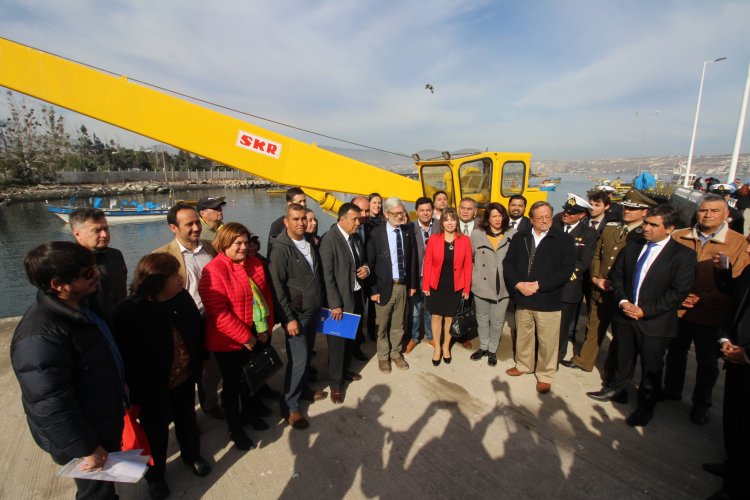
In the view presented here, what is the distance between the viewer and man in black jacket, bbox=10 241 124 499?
1.48 meters

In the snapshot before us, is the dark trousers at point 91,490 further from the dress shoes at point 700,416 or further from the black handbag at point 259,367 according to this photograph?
the dress shoes at point 700,416

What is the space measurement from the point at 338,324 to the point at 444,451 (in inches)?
57.2

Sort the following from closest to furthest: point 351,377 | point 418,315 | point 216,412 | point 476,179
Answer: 1. point 216,412
2. point 351,377
3. point 418,315
4. point 476,179

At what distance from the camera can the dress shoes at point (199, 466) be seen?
246 centimetres

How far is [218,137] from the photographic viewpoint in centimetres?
434

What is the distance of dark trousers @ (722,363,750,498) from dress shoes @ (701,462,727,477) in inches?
2.0

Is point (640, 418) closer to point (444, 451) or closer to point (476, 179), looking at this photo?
point (444, 451)

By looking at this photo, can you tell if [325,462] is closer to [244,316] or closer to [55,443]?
[244,316]

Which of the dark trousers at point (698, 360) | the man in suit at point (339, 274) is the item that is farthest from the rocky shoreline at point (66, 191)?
the dark trousers at point (698, 360)

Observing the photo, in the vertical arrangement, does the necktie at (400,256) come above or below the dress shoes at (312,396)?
above

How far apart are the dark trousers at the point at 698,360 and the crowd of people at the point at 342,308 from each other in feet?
0.04

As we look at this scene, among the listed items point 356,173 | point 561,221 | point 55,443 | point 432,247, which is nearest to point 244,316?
point 55,443

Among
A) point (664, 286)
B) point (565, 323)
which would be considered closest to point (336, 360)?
point (565, 323)

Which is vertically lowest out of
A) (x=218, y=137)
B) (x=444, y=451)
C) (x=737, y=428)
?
(x=444, y=451)
